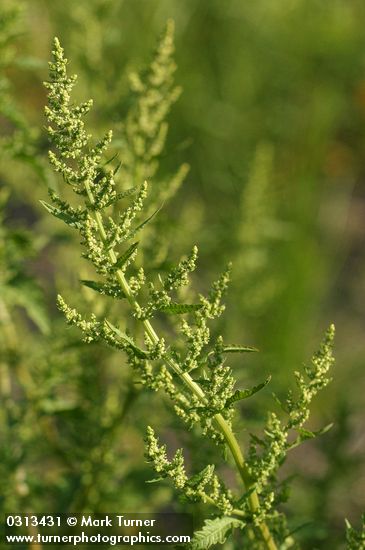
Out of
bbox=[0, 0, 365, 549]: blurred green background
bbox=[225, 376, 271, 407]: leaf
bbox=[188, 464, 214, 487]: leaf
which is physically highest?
bbox=[0, 0, 365, 549]: blurred green background

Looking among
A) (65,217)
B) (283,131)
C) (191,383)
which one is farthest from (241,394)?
(283,131)

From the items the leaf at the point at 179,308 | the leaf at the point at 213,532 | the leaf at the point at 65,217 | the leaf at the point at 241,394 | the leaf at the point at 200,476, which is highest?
the leaf at the point at 65,217

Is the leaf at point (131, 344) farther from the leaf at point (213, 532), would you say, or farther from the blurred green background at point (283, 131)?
the blurred green background at point (283, 131)

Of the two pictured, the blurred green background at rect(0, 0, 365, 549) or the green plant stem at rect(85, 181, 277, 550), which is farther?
the blurred green background at rect(0, 0, 365, 549)

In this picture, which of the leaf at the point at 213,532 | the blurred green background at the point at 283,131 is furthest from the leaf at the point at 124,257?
the blurred green background at the point at 283,131

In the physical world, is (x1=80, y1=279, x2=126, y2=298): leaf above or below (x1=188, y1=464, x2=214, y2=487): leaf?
above

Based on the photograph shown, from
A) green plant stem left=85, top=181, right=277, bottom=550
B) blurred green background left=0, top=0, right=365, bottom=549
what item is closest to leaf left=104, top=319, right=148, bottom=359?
green plant stem left=85, top=181, right=277, bottom=550

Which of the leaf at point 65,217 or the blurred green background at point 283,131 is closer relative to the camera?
the leaf at point 65,217

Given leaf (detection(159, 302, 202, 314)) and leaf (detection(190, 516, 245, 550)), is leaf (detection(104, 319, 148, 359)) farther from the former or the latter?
leaf (detection(190, 516, 245, 550))

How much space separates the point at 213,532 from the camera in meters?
1.26

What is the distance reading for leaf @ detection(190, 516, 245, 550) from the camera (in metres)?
1.24

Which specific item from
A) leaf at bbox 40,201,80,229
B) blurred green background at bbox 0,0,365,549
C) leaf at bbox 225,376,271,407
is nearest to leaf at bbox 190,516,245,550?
leaf at bbox 225,376,271,407

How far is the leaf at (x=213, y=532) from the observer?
1.24 m

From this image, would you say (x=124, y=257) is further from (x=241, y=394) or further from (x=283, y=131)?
(x=283, y=131)
